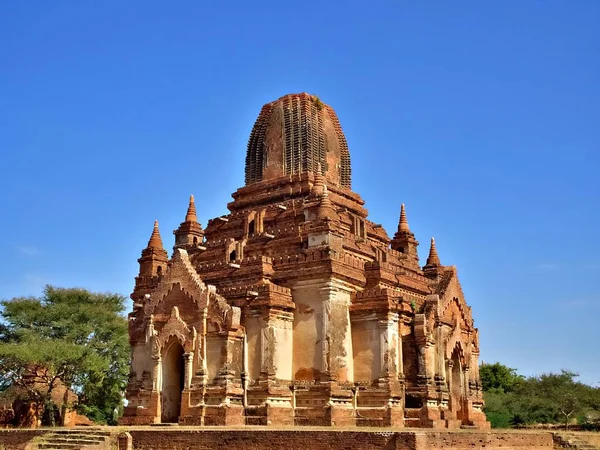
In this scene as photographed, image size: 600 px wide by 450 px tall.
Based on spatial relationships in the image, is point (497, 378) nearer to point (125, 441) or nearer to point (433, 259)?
point (433, 259)

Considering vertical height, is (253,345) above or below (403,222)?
below

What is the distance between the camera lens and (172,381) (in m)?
28.4

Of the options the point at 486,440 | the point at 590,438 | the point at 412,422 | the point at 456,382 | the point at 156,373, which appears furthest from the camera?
the point at 456,382

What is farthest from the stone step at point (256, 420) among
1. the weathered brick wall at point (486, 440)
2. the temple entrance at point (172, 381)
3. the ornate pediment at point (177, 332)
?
the weathered brick wall at point (486, 440)

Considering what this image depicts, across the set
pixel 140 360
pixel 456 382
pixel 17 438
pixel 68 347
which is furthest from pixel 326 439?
pixel 68 347

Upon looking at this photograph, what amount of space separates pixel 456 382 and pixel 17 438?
660 inches

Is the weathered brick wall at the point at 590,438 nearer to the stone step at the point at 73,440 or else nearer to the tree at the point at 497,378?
the stone step at the point at 73,440

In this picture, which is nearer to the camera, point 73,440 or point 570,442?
point 73,440

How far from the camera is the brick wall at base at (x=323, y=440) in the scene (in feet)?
63.1

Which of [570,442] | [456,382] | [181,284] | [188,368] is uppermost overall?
[181,284]

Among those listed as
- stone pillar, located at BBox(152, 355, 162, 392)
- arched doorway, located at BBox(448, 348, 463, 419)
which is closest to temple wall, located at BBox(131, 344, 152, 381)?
stone pillar, located at BBox(152, 355, 162, 392)

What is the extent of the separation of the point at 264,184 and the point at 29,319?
509 inches

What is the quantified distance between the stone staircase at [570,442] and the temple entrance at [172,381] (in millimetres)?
13548

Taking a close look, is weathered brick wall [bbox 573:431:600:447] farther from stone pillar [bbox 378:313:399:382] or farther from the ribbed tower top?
the ribbed tower top
